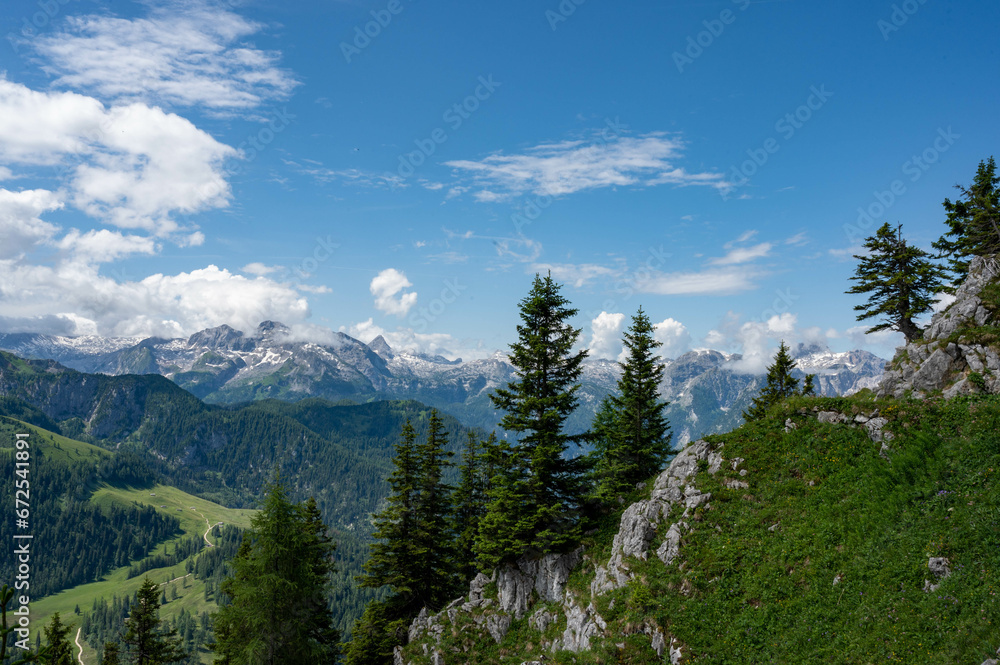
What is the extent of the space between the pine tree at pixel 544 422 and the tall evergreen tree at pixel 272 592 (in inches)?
492

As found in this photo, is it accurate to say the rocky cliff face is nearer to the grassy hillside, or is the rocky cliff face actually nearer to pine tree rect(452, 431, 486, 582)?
the grassy hillside

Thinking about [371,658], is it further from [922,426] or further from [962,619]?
[922,426]

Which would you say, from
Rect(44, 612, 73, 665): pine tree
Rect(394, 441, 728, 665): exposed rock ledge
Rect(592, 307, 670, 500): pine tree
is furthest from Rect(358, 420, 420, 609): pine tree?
Rect(44, 612, 73, 665): pine tree

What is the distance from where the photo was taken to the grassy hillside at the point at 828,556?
17234 millimetres

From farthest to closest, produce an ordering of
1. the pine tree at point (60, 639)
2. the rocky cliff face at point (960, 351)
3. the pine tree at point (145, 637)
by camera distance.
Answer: the pine tree at point (145, 637)
the pine tree at point (60, 639)
the rocky cliff face at point (960, 351)

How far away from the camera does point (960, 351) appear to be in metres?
30.6

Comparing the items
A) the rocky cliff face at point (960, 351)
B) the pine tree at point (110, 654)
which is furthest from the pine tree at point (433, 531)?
the rocky cliff face at point (960, 351)

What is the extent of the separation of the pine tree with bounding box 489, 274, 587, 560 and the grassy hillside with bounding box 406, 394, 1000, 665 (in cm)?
328

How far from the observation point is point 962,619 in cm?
1605

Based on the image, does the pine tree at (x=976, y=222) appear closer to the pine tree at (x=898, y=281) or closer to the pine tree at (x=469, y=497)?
the pine tree at (x=898, y=281)

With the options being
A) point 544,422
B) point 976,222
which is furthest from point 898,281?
point 544,422

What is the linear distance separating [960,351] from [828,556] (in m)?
19.2

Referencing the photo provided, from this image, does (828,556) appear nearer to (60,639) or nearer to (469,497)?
(469,497)

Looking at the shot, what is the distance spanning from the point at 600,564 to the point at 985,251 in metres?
42.9
